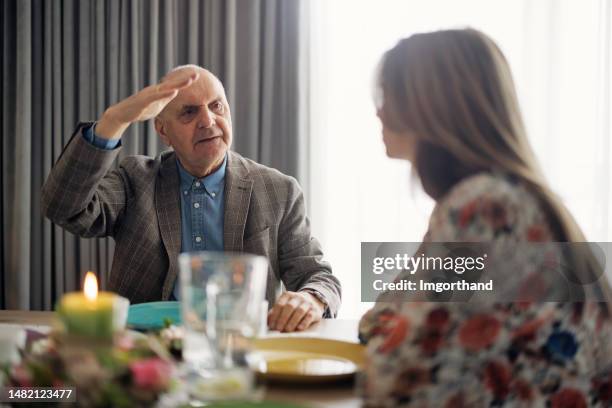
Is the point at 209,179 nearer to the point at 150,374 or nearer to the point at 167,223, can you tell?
the point at 167,223

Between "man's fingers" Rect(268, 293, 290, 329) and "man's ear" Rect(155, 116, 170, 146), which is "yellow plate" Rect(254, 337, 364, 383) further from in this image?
"man's ear" Rect(155, 116, 170, 146)

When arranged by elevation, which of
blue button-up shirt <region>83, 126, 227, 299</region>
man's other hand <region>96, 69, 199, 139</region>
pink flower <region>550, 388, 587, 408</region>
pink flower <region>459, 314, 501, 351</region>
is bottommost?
pink flower <region>550, 388, 587, 408</region>

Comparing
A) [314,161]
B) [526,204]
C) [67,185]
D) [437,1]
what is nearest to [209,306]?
[526,204]

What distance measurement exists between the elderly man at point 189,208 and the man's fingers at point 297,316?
350 mm

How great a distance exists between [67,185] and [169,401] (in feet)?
3.58

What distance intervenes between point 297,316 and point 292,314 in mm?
11

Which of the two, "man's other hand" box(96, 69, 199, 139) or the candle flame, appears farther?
"man's other hand" box(96, 69, 199, 139)

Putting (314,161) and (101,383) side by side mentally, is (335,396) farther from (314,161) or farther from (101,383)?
(314,161)

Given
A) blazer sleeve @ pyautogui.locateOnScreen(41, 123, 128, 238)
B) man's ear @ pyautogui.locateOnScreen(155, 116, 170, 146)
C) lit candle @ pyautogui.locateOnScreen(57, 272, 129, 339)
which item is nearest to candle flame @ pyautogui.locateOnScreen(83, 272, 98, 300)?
lit candle @ pyautogui.locateOnScreen(57, 272, 129, 339)

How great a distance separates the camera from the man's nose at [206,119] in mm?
2062

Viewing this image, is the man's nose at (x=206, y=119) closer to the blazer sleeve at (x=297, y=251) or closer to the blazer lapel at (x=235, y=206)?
the blazer lapel at (x=235, y=206)

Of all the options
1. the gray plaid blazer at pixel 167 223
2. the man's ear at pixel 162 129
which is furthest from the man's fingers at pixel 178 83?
the man's ear at pixel 162 129

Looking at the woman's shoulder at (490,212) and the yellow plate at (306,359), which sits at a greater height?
the woman's shoulder at (490,212)

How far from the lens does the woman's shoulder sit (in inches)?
34.3
